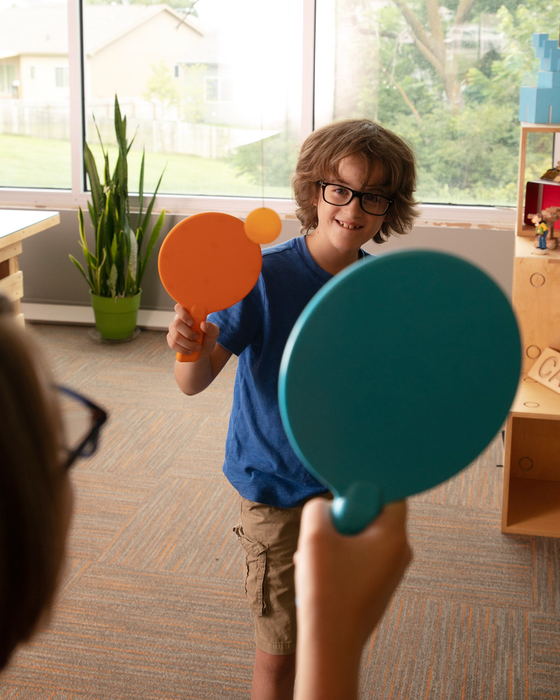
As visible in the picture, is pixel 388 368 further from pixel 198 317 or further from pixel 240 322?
pixel 240 322

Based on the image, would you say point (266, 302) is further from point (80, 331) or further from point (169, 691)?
point (80, 331)

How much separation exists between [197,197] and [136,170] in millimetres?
454

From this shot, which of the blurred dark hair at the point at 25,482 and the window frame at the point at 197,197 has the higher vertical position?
the window frame at the point at 197,197

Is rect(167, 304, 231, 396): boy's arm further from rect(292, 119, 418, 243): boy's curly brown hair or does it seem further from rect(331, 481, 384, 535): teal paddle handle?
rect(331, 481, 384, 535): teal paddle handle

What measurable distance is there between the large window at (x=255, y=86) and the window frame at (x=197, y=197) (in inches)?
0.5

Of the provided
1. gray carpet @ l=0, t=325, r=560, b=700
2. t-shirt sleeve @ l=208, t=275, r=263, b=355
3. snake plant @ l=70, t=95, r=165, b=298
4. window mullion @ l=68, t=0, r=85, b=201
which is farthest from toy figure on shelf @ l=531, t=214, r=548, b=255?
window mullion @ l=68, t=0, r=85, b=201

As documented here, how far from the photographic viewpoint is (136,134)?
15.4 feet

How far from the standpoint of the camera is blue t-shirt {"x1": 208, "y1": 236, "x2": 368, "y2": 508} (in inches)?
53.5

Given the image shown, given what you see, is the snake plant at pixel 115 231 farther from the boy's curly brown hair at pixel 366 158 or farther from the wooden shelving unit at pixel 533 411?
the boy's curly brown hair at pixel 366 158

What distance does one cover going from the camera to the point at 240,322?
1.34 metres

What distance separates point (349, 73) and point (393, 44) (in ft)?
1.01

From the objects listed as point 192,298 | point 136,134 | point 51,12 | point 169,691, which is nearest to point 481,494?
point 169,691

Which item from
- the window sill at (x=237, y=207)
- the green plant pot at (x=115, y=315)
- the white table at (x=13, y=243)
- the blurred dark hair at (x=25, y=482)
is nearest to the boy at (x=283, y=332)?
the blurred dark hair at (x=25, y=482)

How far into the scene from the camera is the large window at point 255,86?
429 cm
